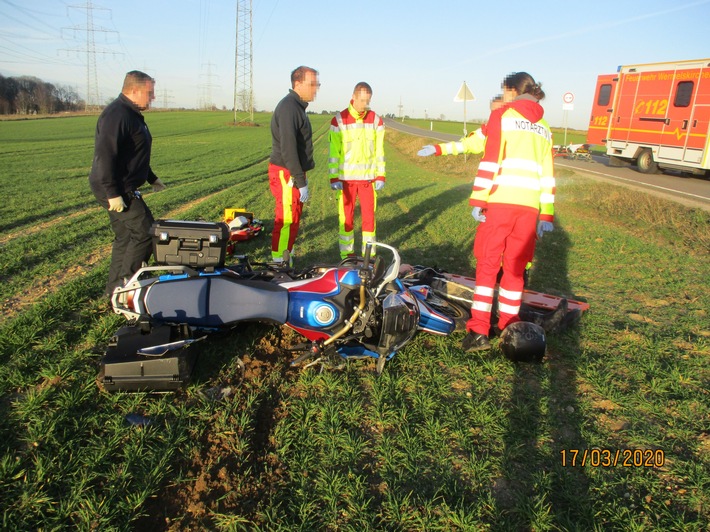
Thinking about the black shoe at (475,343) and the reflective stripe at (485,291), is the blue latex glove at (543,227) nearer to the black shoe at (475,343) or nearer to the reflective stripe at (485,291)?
the reflective stripe at (485,291)

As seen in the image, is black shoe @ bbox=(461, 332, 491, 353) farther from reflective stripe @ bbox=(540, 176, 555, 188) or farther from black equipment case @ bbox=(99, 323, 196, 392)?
black equipment case @ bbox=(99, 323, 196, 392)

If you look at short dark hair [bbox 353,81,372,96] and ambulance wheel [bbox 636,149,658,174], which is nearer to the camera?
short dark hair [bbox 353,81,372,96]

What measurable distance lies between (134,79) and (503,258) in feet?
12.5

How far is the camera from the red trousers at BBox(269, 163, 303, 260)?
5.71 metres

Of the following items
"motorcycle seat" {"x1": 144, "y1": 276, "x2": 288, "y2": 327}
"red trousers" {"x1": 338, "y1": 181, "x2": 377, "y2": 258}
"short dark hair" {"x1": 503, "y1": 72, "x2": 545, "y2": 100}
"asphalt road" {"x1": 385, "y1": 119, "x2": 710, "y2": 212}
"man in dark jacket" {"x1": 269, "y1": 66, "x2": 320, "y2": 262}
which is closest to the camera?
"motorcycle seat" {"x1": 144, "y1": 276, "x2": 288, "y2": 327}

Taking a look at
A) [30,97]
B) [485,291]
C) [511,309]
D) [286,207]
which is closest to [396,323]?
[485,291]

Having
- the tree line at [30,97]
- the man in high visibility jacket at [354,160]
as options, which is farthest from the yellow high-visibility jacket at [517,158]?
the tree line at [30,97]

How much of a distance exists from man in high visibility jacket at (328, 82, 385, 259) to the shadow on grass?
2991 millimetres

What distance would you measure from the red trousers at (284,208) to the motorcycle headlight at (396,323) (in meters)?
2.34

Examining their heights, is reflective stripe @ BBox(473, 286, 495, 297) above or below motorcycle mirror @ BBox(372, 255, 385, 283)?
below

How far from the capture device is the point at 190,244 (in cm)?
394
